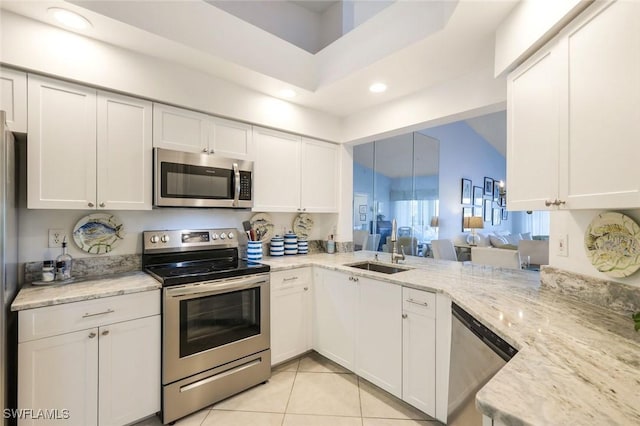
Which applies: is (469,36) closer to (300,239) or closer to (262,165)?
(262,165)

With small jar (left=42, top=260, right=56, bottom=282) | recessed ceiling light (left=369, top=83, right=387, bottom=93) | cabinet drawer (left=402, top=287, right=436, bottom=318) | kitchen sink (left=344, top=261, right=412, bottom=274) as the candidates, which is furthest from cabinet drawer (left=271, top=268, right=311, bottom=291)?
recessed ceiling light (left=369, top=83, right=387, bottom=93)

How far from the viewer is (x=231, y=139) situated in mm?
2512

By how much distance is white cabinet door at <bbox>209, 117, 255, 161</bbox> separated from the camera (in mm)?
2414

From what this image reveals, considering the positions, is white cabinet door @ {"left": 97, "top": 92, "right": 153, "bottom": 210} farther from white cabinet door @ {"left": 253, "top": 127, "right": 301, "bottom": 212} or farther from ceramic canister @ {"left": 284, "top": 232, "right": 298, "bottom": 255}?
ceramic canister @ {"left": 284, "top": 232, "right": 298, "bottom": 255}

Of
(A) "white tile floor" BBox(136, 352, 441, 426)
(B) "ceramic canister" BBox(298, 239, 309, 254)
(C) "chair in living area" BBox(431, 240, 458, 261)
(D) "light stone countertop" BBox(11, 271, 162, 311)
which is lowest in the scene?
(A) "white tile floor" BBox(136, 352, 441, 426)

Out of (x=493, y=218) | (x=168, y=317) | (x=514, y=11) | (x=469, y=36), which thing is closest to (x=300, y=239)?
(x=168, y=317)

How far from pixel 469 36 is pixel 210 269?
7.72 feet

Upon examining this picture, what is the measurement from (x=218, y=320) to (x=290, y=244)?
117 cm

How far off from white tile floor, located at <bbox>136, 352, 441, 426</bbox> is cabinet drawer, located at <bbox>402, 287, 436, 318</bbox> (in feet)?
2.36

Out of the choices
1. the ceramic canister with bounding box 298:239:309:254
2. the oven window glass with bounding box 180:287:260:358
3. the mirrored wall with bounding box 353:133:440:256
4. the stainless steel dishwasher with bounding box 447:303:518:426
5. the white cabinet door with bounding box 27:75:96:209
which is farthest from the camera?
the mirrored wall with bounding box 353:133:440:256

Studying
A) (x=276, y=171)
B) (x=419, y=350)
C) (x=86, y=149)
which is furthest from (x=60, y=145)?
(x=419, y=350)

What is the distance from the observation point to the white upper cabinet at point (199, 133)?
215 centimetres

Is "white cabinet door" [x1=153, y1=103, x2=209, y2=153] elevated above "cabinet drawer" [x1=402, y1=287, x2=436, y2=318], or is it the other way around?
"white cabinet door" [x1=153, y1=103, x2=209, y2=153]

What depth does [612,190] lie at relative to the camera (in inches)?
39.8
